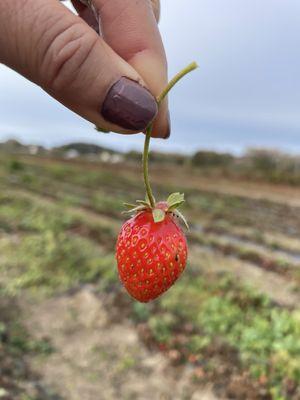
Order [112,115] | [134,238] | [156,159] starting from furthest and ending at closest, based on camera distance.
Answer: [156,159] → [134,238] → [112,115]

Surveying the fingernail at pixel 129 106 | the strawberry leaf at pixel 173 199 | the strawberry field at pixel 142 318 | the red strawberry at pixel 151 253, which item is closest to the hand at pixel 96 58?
the fingernail at pixel 129 106

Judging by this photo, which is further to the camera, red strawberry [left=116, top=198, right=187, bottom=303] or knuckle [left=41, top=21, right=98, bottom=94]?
red strawberry [left=116, top=198, right=187, bottom=303]

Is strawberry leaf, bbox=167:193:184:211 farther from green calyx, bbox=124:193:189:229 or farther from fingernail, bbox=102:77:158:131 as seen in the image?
fingernail, bbox=102:77:158:131

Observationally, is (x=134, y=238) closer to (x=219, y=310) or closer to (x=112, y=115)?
(x=112, y=115)

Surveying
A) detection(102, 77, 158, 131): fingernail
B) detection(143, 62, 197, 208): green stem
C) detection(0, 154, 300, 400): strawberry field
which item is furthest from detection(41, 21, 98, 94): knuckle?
detection(0, 154, 300, 400): strawberry field

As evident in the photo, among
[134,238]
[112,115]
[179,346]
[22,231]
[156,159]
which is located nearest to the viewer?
[112,115]

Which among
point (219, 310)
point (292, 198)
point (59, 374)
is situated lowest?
point (59, 374)

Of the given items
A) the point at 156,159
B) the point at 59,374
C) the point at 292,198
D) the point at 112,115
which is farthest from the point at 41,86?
the point at 156,159

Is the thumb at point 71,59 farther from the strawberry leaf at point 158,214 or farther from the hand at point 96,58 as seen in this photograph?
the strawberry leaf at point 158,214

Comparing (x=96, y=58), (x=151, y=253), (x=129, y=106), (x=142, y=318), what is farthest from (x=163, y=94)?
(x=142, y=318)
